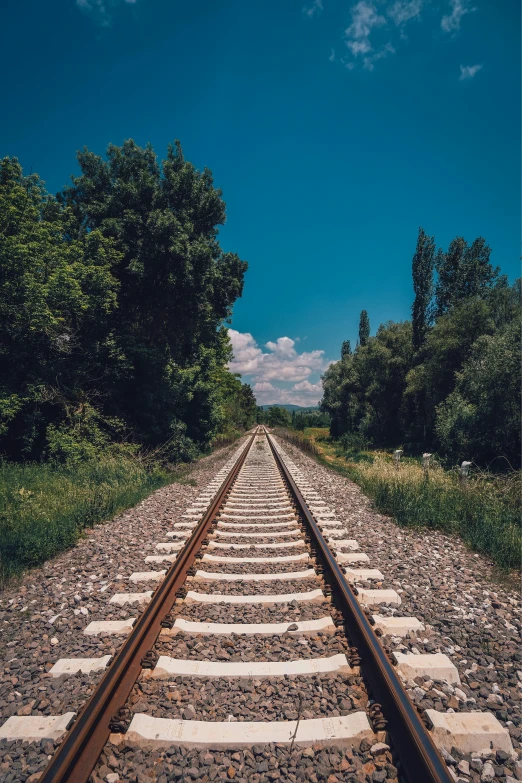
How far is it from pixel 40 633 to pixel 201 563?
1.74 m

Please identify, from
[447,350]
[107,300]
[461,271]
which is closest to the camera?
[107,300]

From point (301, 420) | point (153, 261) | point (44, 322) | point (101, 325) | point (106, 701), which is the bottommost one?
point (106, 701)

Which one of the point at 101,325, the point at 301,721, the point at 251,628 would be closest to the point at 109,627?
the point at 251,628

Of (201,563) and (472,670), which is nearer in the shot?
(472,670)

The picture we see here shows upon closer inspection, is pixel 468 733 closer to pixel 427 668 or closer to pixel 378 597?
pixel 427 668

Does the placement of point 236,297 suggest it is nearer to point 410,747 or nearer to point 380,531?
point 380,531

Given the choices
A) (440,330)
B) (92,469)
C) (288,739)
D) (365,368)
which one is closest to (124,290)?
(92,469)

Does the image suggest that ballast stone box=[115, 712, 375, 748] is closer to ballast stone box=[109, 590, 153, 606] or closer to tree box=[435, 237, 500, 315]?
ballast stone box=[109, 590, 153, 606]

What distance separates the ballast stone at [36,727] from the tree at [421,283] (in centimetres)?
3069

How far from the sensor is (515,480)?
787 cm

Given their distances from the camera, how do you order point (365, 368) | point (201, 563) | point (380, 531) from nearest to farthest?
1. point (201, 563)
2. point (380, 531)
3. point (365, 368)

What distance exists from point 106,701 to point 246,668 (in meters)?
0.94

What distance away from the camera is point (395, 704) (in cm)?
212

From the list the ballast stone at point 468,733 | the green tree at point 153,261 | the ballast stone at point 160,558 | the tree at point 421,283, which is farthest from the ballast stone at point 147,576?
the tree at point 421,283
